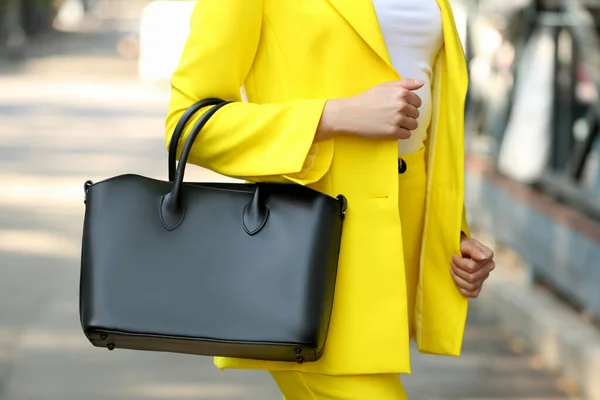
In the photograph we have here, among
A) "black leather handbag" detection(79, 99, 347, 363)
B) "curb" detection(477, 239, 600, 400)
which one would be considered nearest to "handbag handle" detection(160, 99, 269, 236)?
"black leather handbag" detection(79, 99, 347, 363)

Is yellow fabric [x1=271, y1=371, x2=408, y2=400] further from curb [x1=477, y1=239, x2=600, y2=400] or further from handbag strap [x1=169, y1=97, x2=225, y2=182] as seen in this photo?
curb [x1=477, y1=239, x2=600, y2=400]

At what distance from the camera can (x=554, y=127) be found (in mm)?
7277

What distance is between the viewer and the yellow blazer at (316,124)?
7.01ft

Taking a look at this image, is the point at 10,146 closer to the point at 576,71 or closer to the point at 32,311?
the point at 32,311

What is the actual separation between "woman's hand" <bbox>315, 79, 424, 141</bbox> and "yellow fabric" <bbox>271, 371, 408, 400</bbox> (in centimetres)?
43

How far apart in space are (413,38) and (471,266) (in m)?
0.44

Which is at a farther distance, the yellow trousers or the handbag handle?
the yellow trousers

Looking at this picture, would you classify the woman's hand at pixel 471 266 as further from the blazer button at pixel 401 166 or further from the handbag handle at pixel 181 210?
the handbag handle at pixel 181 210

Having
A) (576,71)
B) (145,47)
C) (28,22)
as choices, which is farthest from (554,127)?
(28,22)

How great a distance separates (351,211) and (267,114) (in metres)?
0.23

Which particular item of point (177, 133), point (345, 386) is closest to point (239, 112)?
point (177, 133)

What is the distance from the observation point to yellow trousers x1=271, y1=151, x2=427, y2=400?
2227mm

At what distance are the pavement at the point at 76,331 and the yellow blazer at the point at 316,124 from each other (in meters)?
3.11

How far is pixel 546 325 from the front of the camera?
607cm
